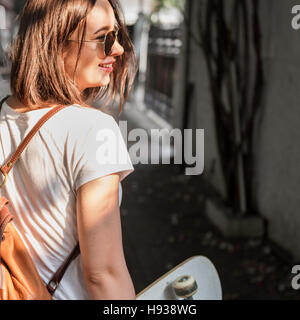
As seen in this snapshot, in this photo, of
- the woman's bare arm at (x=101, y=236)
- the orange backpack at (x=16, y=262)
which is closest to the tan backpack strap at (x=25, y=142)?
the orange backpack at (x=16, y=262)

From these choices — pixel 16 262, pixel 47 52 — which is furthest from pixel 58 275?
pixel 47 52

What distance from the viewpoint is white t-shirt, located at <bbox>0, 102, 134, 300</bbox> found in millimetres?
1206

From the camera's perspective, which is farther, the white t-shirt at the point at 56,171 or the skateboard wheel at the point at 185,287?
the skateboard wheel at the point at 185,287

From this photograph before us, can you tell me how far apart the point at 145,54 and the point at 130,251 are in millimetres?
8607

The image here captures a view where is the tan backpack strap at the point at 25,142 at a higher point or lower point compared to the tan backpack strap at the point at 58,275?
higher

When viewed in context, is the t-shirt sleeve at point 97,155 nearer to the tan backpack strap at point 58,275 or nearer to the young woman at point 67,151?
the young woman at point 67,151

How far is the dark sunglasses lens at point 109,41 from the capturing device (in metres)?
1.37

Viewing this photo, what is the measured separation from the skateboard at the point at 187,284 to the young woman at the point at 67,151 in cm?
31

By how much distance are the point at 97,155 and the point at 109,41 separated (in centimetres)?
36

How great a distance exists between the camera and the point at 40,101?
1.31 meters

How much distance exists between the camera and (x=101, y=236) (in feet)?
3.97

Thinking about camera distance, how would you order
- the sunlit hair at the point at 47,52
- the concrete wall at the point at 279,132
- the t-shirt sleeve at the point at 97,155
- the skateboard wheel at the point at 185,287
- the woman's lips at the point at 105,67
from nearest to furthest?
the t-shirt sleeve at the point at 97,155 → the sunlit hair at the point at 47,52 → the woman's lips at the point at 105,67 → the skateboard wheel at the point at 185,287 → the concrete wall at the point at 279,132
